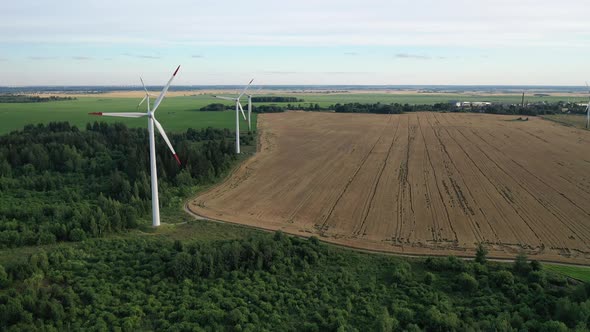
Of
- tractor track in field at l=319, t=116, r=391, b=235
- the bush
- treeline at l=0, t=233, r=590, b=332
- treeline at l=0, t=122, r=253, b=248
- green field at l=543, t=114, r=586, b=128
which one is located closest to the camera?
treeline at l=0, t=233, r=590, b=332

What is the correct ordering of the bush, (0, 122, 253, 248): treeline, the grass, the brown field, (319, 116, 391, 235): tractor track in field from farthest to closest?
(319, 116, 391, 235): tractor track in field < the brown field < (0, 122, 253, 248): treeline < the grass < the bush

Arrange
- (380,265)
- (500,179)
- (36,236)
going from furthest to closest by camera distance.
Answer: (500,179), (36,236), (380,265)

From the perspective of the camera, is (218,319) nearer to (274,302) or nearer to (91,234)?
(274,302)

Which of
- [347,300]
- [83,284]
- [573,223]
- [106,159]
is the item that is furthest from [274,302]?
[106,159]

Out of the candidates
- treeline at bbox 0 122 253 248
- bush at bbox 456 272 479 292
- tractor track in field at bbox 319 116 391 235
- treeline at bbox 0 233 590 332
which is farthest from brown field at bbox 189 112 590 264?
bush at bbox 456 272 479 292

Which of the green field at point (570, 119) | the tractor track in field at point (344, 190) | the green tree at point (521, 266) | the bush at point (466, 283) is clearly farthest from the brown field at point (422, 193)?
the green field at point (570, 119)

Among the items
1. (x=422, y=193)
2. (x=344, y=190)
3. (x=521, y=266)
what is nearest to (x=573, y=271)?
(x=521, y=266)

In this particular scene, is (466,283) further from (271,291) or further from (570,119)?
(570,119)

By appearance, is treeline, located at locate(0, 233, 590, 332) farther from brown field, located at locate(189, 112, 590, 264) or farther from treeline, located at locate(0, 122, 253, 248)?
brown field, located at locate(189, 112, 590, 264)
